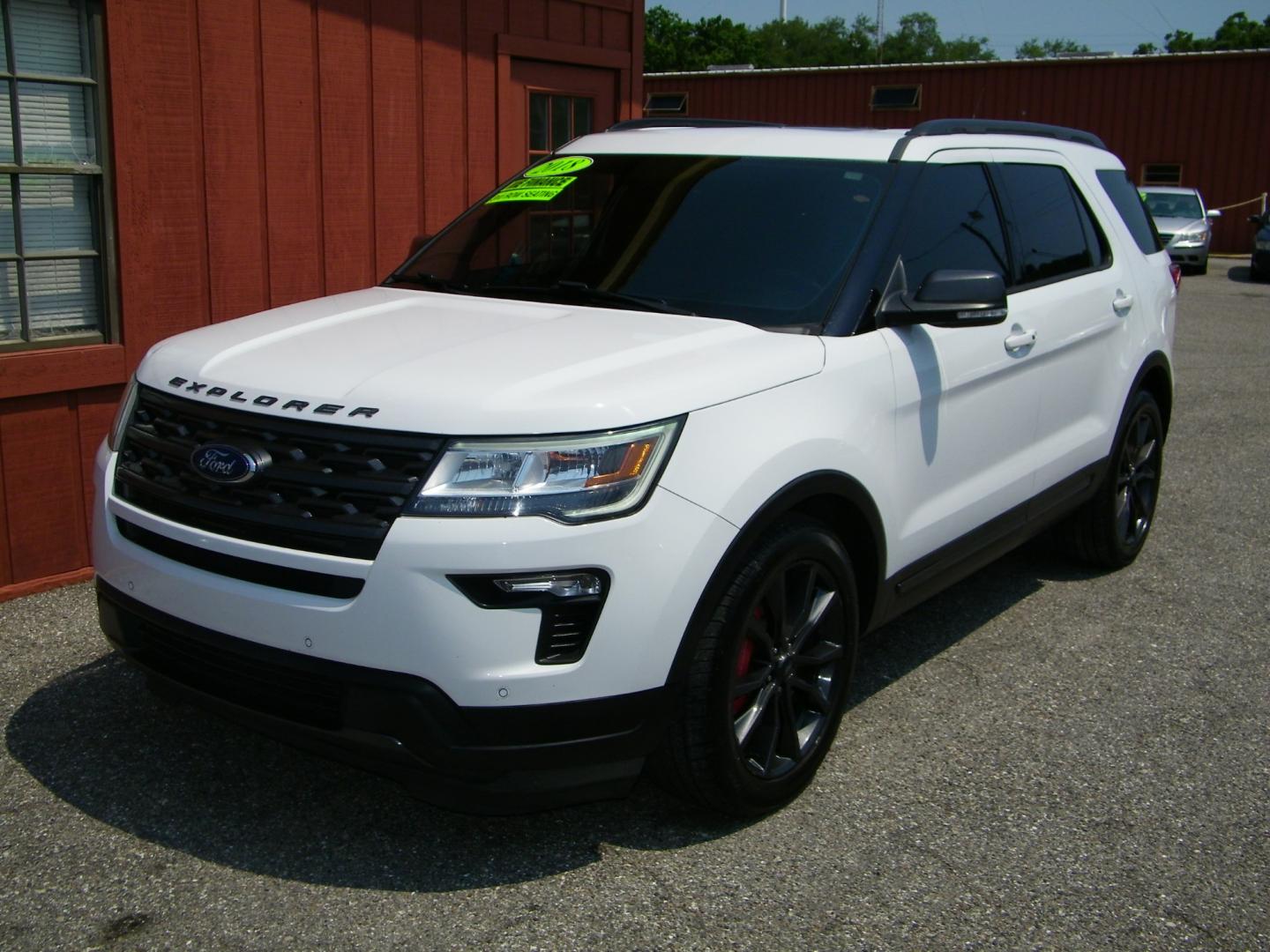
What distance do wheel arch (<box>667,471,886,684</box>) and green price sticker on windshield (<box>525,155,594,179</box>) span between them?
1.69 m

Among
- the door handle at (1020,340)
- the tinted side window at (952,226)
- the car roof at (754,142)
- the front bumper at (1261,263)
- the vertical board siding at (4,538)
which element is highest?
the car roof at (754,142)

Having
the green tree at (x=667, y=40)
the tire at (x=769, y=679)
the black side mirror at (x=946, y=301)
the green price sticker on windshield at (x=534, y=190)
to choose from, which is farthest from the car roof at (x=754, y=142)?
the green tree at (x=667, y=40)

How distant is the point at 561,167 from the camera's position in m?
4.82

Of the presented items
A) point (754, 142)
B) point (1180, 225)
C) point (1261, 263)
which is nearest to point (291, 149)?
point (754, 142)

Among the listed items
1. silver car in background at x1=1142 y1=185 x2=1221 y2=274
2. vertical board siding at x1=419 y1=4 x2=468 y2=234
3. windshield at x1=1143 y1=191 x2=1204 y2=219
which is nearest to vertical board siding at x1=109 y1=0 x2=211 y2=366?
vertical board siding at x1=419 y1=4 x2=468 y2=234

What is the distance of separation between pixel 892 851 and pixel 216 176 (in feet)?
13.5

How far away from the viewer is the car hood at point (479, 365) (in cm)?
307

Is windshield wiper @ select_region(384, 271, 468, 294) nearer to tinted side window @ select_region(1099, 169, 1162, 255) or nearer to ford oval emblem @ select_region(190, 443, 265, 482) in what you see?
ford oval emblem @ select_region(190, 443, 265, 482)

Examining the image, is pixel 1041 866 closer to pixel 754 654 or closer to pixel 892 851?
pixel 892 851

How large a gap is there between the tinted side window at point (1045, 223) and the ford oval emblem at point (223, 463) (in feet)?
9.46

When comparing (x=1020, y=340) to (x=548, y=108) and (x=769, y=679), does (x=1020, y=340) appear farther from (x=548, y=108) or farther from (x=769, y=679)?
(x=548, y=108)

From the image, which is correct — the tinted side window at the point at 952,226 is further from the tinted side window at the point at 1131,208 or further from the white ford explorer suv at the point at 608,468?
the tinted side window at the point at 1131,208

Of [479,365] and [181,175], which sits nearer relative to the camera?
[479,365]

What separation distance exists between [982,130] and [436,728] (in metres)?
3.06
